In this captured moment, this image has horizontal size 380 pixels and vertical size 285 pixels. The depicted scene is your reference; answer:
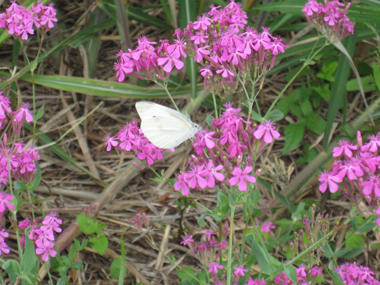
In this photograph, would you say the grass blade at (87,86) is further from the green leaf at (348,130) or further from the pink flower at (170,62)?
the green leaf at (348,130)

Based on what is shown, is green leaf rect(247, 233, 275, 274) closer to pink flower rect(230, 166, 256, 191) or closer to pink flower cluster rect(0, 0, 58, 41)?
pink flower rect(230, 166, 256, 191)

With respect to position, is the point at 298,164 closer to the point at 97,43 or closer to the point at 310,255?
the point at 310,255

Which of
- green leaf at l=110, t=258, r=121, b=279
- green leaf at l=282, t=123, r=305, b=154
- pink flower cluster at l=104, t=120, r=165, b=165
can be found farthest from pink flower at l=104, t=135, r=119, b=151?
green leaf at l=282, t=123, r=305, b=154

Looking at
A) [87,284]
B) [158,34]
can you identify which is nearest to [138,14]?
[158,34]

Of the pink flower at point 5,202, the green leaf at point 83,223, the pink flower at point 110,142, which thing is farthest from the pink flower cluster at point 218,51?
the green leaf at point 83,223

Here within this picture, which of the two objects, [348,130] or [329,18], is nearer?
[329,18]

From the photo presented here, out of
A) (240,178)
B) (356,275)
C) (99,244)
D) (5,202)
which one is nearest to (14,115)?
(5,202)

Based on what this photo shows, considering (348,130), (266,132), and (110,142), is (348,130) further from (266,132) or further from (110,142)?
(110,142)
